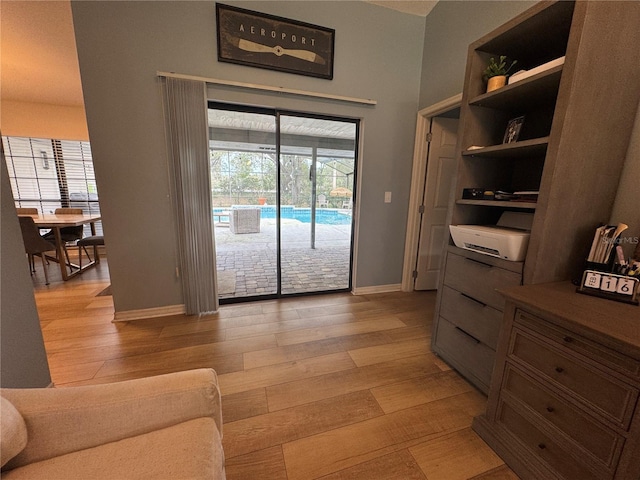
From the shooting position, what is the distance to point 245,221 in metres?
5.22

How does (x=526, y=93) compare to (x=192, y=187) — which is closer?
(x=526, y=93)

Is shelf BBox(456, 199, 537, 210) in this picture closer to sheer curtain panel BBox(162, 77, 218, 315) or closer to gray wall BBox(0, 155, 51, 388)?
sheer curtain panel BBox(162, 77, 218, 315)

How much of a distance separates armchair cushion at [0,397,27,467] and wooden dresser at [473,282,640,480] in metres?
1.68

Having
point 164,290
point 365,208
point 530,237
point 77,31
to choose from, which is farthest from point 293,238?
point 530,237

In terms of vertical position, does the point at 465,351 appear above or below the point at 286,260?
above

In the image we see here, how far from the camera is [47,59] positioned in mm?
2834

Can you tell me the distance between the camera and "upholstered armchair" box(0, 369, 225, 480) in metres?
0.61

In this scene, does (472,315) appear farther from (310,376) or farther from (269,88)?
(269,88)

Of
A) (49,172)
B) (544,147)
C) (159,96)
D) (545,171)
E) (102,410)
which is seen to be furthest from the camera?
(49,172)

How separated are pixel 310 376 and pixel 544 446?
1156mm

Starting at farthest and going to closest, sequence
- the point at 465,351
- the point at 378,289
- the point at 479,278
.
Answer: the point at 378,289 → the point at 465,351 → the point at 479,278

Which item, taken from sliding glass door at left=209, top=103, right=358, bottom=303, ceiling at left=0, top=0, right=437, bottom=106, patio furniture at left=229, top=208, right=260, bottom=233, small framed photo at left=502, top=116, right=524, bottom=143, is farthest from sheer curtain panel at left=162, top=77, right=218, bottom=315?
patio furniture at left=229, top=208, right=260, bottom=233

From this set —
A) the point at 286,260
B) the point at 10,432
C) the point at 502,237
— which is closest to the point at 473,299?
the point at 502,237

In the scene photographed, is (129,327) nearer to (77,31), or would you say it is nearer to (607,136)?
(77,31)
